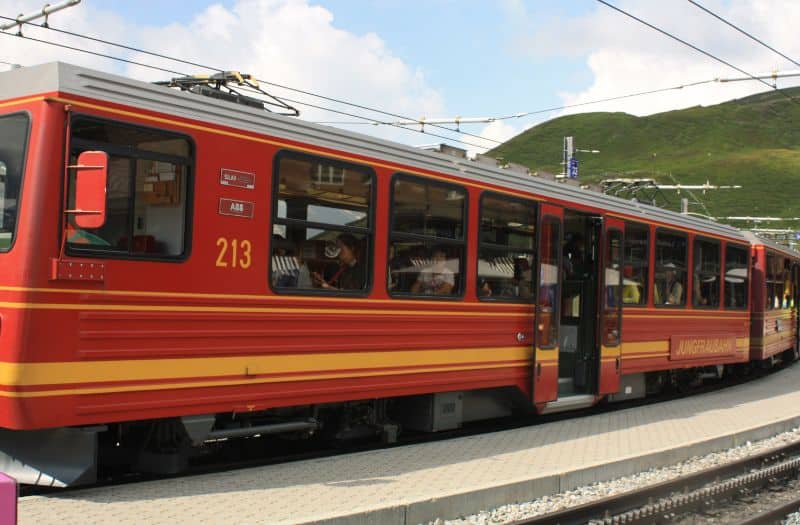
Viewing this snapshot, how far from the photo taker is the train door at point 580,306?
1208 centimetres

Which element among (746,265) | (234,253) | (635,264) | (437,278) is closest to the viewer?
(234,253)

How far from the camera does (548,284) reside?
11.0 meters

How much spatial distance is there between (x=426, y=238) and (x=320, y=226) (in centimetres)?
158

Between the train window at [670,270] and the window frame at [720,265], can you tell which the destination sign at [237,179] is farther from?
the window frame at [720,265]

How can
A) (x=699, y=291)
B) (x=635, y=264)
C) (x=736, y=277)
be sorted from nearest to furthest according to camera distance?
(x=635, y=264)
(x=699, y=291)
(x=736, y=277)

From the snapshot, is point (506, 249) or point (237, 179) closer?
point (237, 179)

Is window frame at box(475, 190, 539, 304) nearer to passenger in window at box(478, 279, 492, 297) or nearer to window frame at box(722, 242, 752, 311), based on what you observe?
passenger in window at box(478, 279, 492, 297)

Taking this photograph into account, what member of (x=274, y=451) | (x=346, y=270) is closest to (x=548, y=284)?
(x=346, y=270)

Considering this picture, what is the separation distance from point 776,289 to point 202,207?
629 inches

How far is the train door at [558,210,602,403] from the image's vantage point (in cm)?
1208

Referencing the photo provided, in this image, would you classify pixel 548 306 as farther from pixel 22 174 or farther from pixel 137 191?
pixel 22 174

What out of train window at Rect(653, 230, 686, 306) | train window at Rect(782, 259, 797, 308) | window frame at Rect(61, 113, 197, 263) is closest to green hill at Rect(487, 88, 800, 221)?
train window at Rect(782, 259, 797, 308)

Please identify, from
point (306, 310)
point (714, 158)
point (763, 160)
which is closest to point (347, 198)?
point (306, 310)

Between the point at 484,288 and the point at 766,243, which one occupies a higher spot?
the point at 766,243
